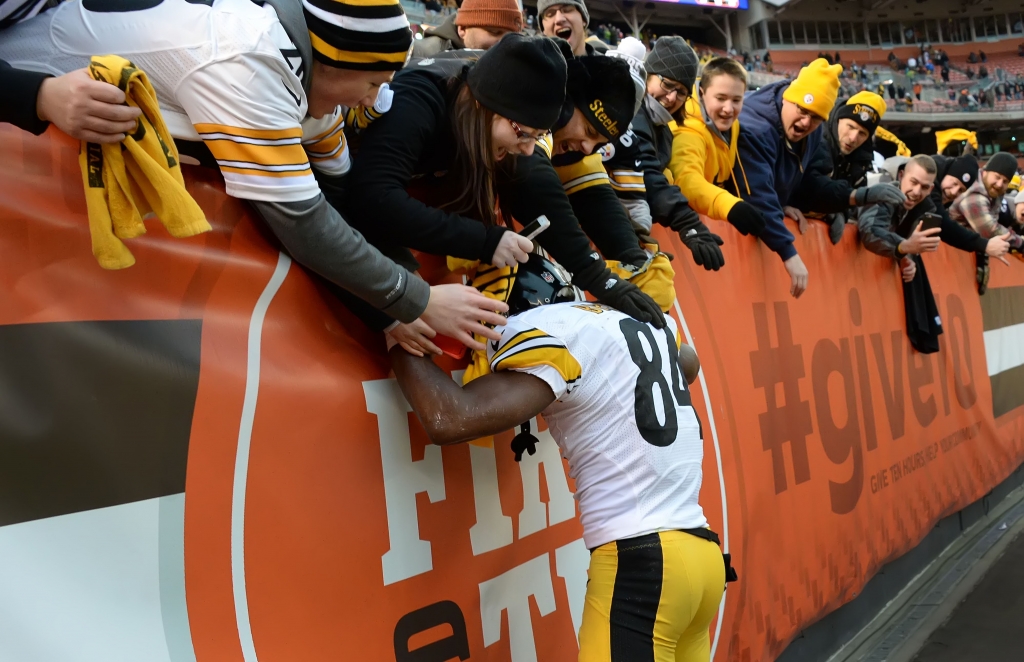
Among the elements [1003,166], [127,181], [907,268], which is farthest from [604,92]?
[1003,166]

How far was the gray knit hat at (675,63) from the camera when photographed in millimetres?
3779

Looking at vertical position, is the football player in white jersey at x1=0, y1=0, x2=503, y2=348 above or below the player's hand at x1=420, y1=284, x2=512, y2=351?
above

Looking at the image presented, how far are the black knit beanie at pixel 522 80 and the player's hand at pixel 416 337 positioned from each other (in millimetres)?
551

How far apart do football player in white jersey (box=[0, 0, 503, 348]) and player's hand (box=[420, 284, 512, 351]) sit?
0.43ft

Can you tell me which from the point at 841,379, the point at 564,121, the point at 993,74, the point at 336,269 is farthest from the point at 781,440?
the point at 993,74

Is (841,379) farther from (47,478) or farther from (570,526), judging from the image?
(47,478)

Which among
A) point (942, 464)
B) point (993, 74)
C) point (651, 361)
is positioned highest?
point (993, 74)

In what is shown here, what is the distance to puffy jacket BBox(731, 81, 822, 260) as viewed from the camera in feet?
13.7

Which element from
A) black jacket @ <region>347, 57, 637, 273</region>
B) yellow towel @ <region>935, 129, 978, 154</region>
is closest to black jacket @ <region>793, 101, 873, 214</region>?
black jacket @ <region>347, 57, 637, 273</region>

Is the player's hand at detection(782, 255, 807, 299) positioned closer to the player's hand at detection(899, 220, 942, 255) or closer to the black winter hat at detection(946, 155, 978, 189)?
the player's hand at detection(899, 220, 942, 255)

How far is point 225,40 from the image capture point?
1513 mm

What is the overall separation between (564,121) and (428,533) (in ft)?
3.88

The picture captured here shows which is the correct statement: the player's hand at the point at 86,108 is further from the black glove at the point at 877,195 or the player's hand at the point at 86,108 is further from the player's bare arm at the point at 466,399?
the black glove at the point at 877,195

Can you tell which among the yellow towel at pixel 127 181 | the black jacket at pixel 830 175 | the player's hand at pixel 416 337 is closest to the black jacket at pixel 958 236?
the black jacket at pixel 830 175
